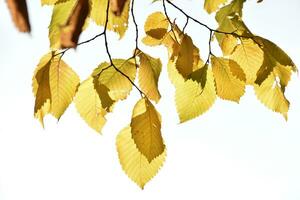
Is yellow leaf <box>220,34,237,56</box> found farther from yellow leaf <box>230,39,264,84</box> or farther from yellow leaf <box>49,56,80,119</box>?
yellow leaf <box>49,56,80,119</box>

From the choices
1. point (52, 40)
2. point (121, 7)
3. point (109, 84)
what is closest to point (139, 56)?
point (109, 84)

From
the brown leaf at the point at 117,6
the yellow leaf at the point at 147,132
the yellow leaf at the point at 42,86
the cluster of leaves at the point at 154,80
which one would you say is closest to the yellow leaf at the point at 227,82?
the cluster of leaves at the point at 154,80

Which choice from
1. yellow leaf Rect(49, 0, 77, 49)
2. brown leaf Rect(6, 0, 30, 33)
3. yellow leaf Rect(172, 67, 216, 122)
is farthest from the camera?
yellow leaf Rect(172, 67, 216, 122)

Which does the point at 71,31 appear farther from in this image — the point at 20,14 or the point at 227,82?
the point at 227,82

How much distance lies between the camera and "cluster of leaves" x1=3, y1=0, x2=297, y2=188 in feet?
1.75

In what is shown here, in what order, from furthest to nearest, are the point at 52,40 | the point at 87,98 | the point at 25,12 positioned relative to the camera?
the point at 87,98 → the point at 52,40 → the point at 25,12

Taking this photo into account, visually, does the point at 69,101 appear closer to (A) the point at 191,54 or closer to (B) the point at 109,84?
(B) the point at 109,84

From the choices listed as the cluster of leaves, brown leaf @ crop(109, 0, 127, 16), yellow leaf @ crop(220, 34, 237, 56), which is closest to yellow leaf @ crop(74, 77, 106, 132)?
the cluster of leaves

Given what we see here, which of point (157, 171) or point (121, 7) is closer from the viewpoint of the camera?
point (121, 7)

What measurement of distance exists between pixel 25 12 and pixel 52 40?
31cm

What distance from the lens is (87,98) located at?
1.94 feet

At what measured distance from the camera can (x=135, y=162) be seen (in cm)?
54

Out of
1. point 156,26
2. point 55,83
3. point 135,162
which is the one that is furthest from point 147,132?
point 156,26

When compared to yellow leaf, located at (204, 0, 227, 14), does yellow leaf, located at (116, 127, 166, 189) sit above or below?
below
